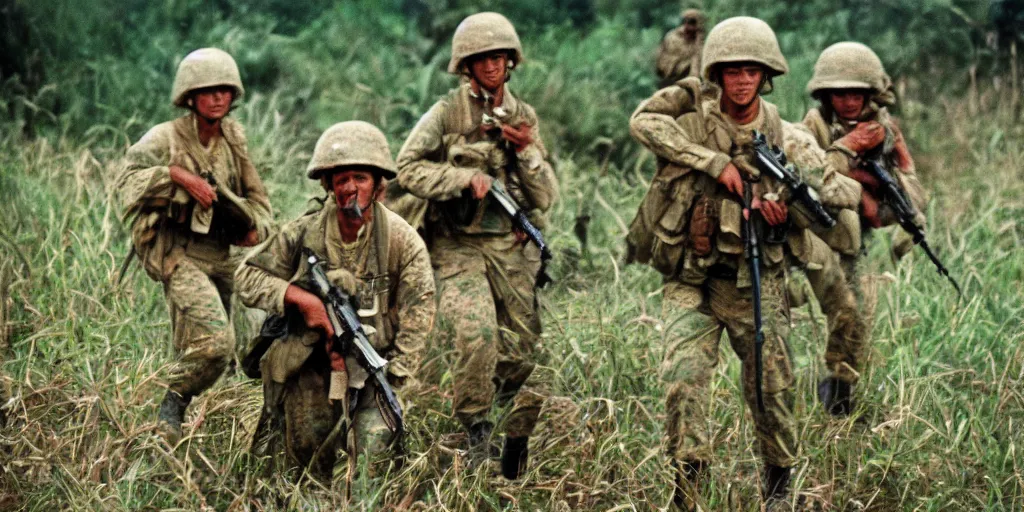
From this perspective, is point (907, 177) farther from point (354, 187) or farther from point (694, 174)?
point (354, 187)

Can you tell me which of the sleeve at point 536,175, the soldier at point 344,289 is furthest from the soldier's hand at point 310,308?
the sleeve at point 536,175

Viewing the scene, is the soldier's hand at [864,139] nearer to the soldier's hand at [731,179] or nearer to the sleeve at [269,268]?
the soldier's hand at [731,179]

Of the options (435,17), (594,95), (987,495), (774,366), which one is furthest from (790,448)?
(435,17)

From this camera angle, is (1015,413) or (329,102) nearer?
(1015,413)

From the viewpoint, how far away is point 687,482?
5797mm

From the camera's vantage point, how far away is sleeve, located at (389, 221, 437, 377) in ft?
18.2

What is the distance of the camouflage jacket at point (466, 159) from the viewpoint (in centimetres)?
666

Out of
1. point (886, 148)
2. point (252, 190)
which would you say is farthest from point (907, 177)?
point (252, 190)

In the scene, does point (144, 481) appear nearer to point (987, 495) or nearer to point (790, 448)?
point (790, 448)

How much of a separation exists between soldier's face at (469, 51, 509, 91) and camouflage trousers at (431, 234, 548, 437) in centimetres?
68

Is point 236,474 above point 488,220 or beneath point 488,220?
beneath

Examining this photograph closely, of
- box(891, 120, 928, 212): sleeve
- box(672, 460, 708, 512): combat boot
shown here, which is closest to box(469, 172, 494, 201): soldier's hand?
box(672, 460, 708, 512): combat boot

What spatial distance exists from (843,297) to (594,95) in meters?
5.42

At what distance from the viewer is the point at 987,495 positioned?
610 cm
